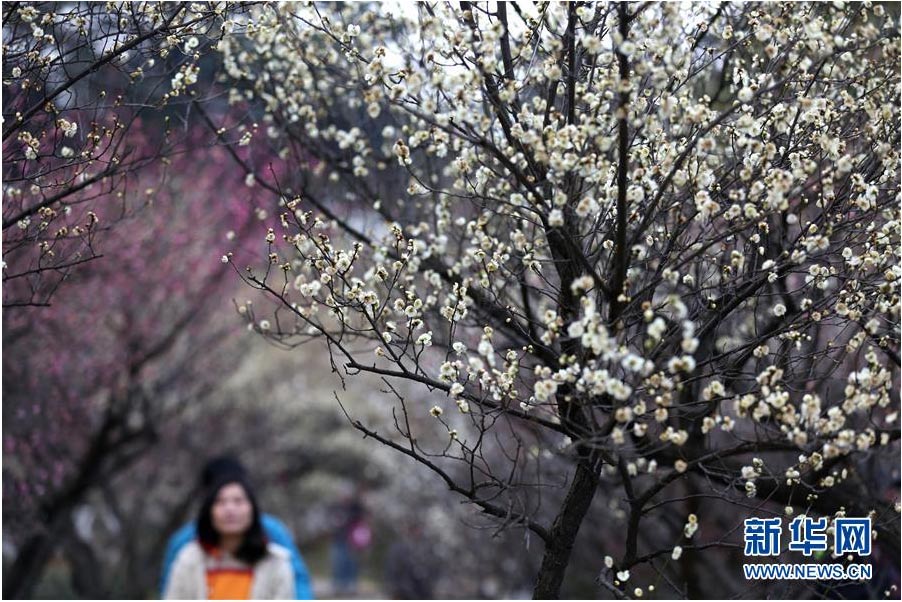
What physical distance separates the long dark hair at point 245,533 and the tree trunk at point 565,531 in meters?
1.99

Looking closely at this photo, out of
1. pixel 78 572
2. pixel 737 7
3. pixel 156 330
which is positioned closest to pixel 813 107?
pixel 737 7

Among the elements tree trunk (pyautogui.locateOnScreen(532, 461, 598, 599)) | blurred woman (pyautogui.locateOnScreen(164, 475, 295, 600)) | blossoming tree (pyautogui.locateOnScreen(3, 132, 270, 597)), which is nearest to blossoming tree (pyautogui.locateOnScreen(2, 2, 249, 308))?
blurred woman (pyautogui.locateOnScreen(164, 475, 295, 600))

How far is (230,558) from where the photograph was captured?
5500mm

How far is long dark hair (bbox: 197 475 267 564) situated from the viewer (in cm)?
549

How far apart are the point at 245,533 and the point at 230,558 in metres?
0.16

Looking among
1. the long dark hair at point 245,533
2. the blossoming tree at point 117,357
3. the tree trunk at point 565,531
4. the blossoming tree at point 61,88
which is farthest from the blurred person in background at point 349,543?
the tree trunk at point 565,531

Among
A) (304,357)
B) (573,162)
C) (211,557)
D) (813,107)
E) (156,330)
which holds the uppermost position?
(304,357)

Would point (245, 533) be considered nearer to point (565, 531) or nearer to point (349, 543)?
point (565, 531)

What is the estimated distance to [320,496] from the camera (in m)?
20.1

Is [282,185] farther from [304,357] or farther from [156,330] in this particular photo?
[304,357]

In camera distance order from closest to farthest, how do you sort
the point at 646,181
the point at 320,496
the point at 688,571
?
the point at 646,181 → the point at 688,571 → the point at 320,496

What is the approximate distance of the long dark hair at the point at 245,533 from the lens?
5.49 m

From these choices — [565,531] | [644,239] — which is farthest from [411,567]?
[644,239]

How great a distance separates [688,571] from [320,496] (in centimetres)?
1404
